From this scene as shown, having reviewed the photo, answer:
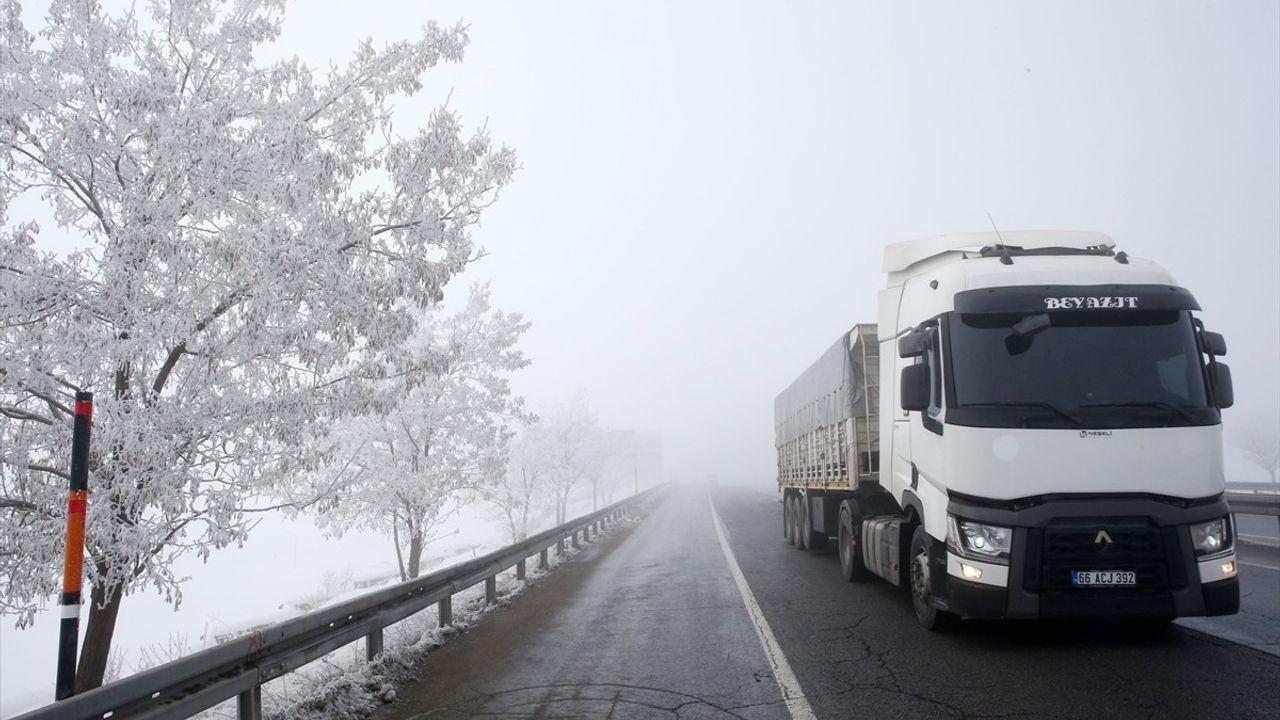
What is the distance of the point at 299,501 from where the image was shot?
7.58 meters

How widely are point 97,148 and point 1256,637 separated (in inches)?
415

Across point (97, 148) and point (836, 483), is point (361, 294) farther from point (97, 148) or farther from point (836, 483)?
point (836, 483)

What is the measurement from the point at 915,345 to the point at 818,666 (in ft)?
10.2

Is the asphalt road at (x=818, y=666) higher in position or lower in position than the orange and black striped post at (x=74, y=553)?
lower

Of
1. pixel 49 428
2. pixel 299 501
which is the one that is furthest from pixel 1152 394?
pixel 49 428

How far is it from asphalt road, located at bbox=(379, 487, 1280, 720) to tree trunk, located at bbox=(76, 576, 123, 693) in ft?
7.54

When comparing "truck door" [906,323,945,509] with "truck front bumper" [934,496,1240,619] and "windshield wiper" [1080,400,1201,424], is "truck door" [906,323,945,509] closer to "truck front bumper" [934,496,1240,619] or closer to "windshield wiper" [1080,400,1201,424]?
"truck front bumper" [934,496,1240,619]

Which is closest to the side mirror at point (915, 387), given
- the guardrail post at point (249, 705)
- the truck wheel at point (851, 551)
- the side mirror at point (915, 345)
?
the side mirror at point (915, 345)

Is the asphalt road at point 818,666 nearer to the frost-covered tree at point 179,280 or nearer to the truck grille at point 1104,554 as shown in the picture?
the truck grille at point 1104,554

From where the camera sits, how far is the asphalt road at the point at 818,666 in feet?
17.1

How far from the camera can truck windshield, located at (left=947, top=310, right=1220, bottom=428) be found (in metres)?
6.26

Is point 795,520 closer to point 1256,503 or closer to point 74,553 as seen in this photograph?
point 1256,503

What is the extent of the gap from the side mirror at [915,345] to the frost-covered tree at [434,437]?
9883 millimetres

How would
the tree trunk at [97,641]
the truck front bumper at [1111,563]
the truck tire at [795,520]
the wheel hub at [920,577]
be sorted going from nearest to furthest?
the tree trunk at [97,641]
the truck front bumper at [1111,563]
the wheel hub at [920,577]
the truck tire at [795,520]
